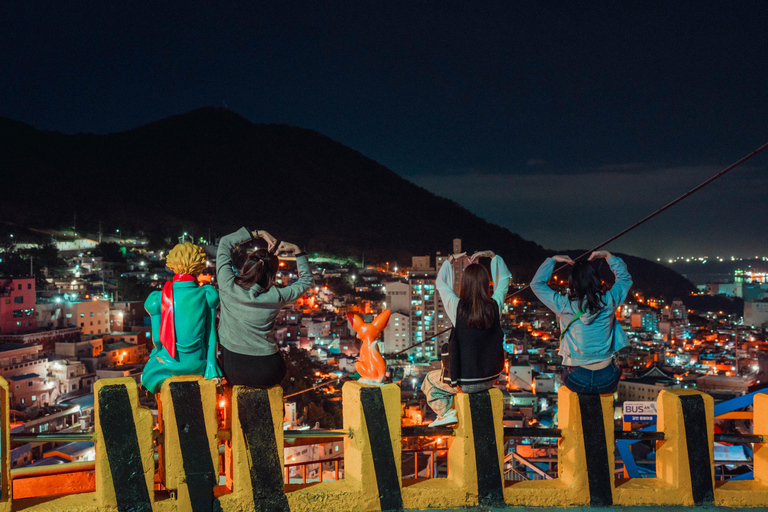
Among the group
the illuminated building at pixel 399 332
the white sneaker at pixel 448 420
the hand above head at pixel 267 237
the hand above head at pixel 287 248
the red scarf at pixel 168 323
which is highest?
the hand above head at pixel 267 237

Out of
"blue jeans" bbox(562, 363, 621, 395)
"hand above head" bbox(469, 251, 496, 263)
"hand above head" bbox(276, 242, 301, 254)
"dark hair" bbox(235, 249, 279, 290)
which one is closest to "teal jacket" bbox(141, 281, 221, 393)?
"dark hair" bbox(235, 249, 279, 290)

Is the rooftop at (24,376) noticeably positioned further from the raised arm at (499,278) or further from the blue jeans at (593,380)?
the blue jeans at (593,380)

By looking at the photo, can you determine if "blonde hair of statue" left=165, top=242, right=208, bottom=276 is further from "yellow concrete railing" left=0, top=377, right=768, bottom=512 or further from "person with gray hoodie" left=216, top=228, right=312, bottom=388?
"yellow concrete railing" left=0, top=377, right=768, bottom=512

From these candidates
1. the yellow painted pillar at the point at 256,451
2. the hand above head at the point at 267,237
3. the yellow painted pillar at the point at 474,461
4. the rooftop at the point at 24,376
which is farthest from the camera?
the rooftop at the point at 24,376

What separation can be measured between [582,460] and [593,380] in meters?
0.49

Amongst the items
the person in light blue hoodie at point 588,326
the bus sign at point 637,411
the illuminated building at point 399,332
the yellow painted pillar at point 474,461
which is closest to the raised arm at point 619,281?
the person in light blue hoodie at point 588,326

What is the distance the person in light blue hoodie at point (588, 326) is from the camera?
3.06 metres

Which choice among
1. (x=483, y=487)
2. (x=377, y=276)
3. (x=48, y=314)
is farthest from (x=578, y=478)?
(x=377, y=276)

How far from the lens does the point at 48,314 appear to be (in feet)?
88.3

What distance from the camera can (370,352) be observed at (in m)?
2.93

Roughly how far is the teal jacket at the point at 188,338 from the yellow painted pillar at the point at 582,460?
2.05 m

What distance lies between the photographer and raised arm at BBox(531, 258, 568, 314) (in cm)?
311

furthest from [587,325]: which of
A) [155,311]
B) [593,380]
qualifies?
[155,311]

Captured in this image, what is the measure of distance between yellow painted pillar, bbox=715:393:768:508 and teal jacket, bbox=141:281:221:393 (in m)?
3.27
